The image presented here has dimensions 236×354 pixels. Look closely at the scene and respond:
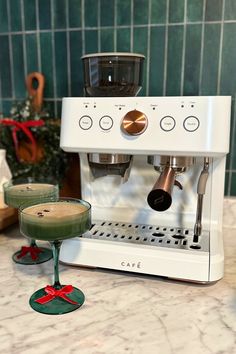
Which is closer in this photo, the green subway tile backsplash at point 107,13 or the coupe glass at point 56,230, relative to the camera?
the coupe glass at point 56,230

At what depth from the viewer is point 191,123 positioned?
652 millimetres

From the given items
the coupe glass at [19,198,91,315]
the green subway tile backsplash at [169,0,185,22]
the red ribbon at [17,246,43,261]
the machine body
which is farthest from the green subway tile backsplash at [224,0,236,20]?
the red ribbon at [17,246,43,261]

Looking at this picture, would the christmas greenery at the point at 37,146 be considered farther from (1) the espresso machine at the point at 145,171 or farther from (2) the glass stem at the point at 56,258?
(2) the glass stem at the point at 56,258

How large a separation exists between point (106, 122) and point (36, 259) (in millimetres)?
322

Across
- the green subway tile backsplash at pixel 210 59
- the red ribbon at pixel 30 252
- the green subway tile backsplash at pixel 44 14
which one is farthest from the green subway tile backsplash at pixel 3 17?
the red ribbon at pixel 30 252

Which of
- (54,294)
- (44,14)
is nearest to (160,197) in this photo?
(54,294)

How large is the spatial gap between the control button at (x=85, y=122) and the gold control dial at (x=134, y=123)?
69mm

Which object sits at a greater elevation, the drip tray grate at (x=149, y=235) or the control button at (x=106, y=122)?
the control button at (x=106, y=122)

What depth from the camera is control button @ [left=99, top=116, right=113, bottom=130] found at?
701 millimetres

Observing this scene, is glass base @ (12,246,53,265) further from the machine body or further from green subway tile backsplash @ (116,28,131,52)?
green subway tile backsplash @ (116,28,131,52)

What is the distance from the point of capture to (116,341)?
20.6 inches

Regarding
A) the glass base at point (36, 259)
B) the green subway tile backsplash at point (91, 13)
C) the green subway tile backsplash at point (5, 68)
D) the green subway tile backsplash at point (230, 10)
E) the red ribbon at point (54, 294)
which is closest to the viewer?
the red ribbon at point (54, 294)

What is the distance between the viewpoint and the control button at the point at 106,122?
0.70 m

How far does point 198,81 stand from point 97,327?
0.68m
